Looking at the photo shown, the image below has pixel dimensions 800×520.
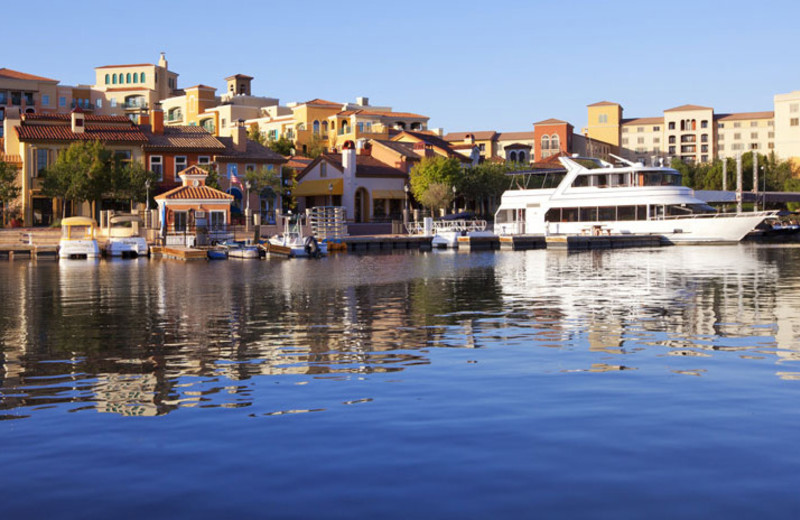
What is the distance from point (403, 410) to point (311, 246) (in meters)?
47.9

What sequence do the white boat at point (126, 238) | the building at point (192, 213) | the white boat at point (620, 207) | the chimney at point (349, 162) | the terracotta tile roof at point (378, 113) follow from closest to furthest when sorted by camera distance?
the white boat at point (126, 238), the building at point (192, 213), the white boat at point (620, 207), the chimney at point (349, 162), the terracotta tile roof at point (378, 113)

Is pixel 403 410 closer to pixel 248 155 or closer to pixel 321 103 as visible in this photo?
pixel 248 155

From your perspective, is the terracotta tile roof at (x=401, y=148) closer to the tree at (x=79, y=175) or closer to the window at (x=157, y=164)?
the window at (x=157, y=164)

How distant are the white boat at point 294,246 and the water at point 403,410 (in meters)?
31.7

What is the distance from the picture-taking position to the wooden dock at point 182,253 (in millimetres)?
53406

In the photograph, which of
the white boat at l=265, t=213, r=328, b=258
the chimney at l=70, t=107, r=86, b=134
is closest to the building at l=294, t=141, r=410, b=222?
the chimney at l=70, t=107, r=86, b=134

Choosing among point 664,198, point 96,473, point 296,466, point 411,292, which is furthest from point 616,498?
point 664,198

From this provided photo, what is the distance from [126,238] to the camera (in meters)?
56.9

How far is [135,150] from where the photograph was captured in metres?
72.9

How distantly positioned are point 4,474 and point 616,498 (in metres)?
5.73

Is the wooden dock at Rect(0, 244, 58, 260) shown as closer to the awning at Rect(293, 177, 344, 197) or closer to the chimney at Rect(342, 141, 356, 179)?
the awning at Rect(293, 177, 344, 197)

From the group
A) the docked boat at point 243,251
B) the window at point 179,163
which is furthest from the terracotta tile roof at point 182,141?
the docked boat at point 243,251

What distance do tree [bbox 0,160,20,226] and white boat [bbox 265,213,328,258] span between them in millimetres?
21649

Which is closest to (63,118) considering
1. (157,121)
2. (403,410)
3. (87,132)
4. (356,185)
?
(87,132)
